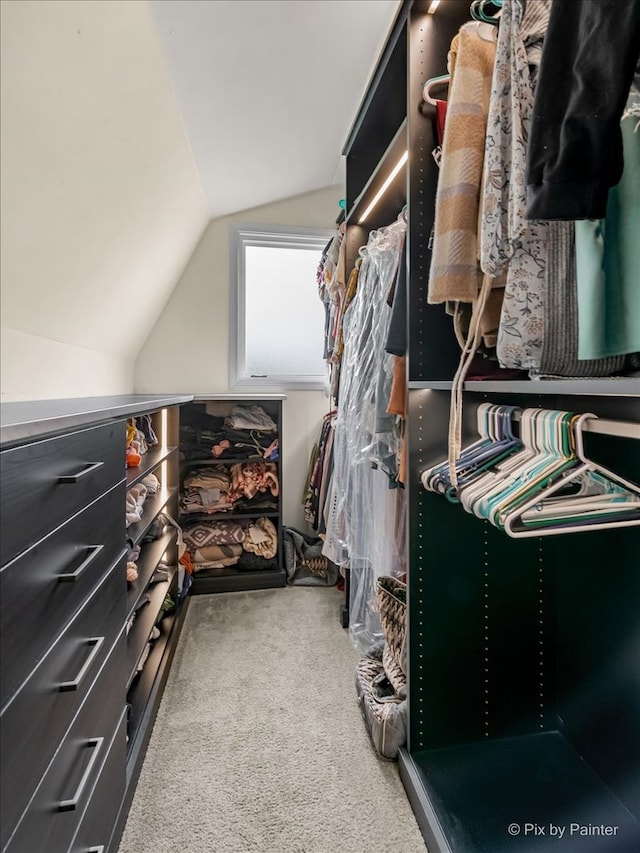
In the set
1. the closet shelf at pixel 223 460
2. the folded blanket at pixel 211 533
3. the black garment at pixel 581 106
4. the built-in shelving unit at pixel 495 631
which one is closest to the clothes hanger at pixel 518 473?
the built-in shelving unit at pixel 495 631

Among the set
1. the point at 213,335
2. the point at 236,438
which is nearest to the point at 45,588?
the point at 236,438

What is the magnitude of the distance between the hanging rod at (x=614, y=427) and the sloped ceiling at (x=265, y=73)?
1.53 m

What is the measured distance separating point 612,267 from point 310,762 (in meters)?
1.55

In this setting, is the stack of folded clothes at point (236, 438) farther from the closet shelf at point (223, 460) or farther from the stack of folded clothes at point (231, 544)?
the stack of folded clothes at point (231, 544)

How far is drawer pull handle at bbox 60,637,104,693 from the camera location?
0.70 meters

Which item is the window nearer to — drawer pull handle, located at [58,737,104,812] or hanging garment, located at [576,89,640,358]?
drawer pull handle, located at [58,737,104,812]

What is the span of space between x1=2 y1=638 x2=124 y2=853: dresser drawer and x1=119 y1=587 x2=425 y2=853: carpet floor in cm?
42

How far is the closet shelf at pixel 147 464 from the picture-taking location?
1.35m

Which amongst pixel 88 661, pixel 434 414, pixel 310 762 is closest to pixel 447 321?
pixel 434 414

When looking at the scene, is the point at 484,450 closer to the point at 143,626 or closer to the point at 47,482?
the point at 47,482

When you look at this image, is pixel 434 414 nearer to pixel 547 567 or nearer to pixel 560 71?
pixel 547 567

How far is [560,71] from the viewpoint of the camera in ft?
1.84

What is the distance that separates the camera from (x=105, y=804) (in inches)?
37.1

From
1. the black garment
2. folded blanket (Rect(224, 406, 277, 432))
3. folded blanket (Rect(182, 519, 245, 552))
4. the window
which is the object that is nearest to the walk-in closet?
the black garment
